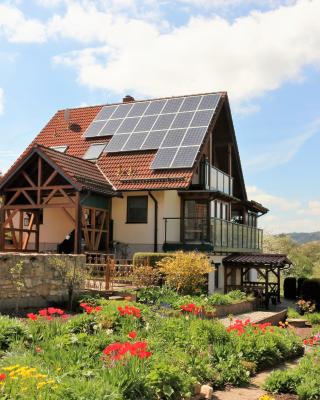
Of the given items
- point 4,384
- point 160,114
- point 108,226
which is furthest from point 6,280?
point 160,114

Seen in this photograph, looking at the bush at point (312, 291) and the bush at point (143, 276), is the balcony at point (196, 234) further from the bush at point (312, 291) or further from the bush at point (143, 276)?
the bush at point (143, 276)

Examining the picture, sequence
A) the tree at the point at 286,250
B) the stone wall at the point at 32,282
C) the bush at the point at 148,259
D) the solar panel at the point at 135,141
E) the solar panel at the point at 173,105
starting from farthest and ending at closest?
1. the tree at the point at 286,250
2. the solar panel at the point at 173,105
3. the solar panel at the point at 135,141
4. the bush at the point at 148,259
5. the stone wall at the point at 32,282

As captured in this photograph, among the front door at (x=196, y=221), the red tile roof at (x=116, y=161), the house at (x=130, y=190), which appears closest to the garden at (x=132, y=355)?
the house at (x=130, y=190)

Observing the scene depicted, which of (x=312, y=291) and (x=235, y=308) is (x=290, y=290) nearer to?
(x=312, y=291)

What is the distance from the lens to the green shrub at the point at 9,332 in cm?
872

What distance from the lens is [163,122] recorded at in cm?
2614

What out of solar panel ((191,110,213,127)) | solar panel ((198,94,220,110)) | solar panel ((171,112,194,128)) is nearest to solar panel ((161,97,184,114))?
solar panel ((171,112,194,128))

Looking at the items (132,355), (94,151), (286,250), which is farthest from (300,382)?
(286,250)

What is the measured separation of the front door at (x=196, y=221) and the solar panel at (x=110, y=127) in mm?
5700

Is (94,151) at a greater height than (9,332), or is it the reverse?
(94,151)

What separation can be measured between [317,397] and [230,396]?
1.34 metres

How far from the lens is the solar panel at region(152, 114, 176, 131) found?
1016 inches

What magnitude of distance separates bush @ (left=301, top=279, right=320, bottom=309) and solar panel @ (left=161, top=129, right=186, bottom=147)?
9378 mm

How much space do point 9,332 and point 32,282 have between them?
4.84 m
